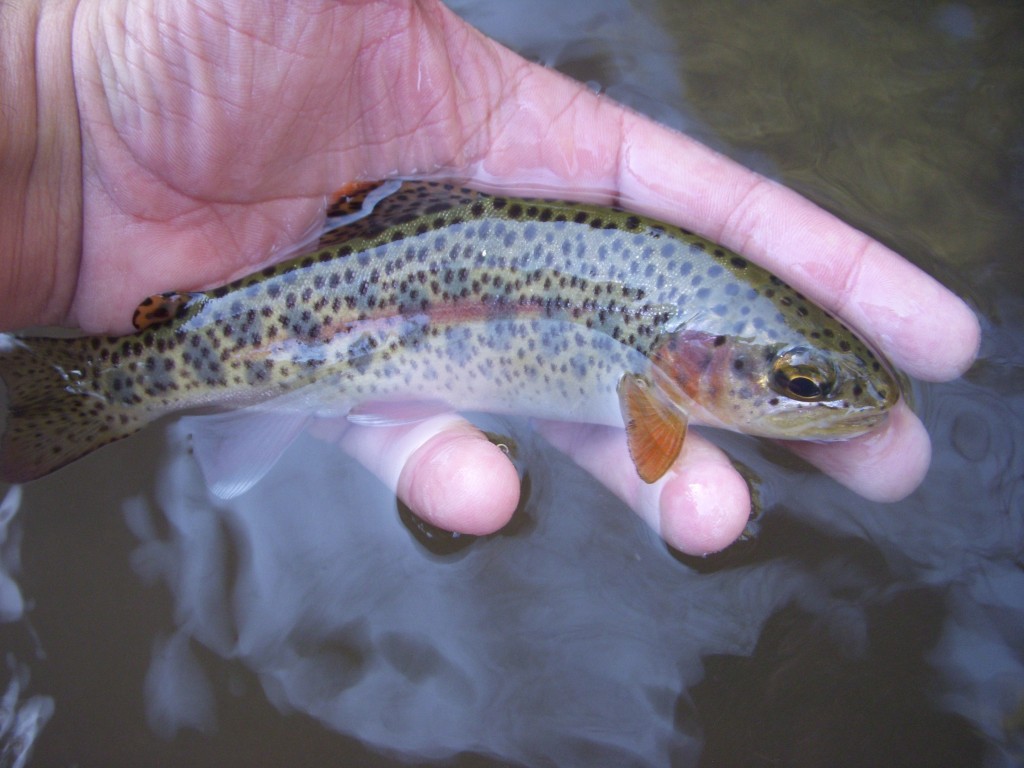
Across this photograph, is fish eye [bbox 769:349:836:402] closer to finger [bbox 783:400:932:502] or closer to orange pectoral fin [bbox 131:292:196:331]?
finger [bbox 783:400:932:502]

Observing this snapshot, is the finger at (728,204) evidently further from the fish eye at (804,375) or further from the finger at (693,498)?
the finger at (693,498)

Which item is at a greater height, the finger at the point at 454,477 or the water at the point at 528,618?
the finger at the point at 454,477

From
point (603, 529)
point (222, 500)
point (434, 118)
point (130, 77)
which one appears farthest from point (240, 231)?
point (603, 529)

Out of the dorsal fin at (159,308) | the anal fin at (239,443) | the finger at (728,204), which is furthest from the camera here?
the anal fin at (239,443)

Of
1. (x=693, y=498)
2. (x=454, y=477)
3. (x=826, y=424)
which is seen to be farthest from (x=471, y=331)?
(x=826, y=424)

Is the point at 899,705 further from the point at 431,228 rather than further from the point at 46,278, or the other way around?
the point at 46,278

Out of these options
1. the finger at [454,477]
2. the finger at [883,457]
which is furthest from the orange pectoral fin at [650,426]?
the finger at [883,457]
